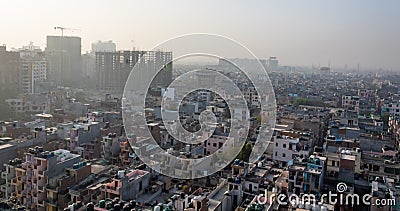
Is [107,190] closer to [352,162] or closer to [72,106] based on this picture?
[352,162]

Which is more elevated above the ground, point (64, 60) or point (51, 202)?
point (64, 60)

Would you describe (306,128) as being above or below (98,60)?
below

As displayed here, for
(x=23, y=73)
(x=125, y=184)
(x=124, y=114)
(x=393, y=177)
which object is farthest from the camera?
(x=23, y=73)

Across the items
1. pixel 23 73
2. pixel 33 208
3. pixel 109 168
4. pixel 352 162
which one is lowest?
pixel 33 208

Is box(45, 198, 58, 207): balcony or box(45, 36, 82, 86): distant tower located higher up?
box(45, 36, 82, 86): distant tower

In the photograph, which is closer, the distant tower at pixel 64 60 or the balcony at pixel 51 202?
the balcony at pixel 51 202

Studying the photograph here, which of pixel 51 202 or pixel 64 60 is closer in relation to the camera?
pixel 51 202

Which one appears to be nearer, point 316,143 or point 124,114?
point 316,143

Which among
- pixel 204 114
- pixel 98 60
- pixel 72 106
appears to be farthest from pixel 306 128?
pixel 98 60

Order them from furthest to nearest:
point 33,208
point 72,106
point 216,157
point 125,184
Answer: point 72,106 → point 216,157 → point 33,208 → point 125,184

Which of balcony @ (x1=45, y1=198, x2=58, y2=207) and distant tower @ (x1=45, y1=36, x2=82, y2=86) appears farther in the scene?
distant tower @ (x1=45, y1=36, x2=82, y2=86)

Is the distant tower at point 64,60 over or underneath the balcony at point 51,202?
over
